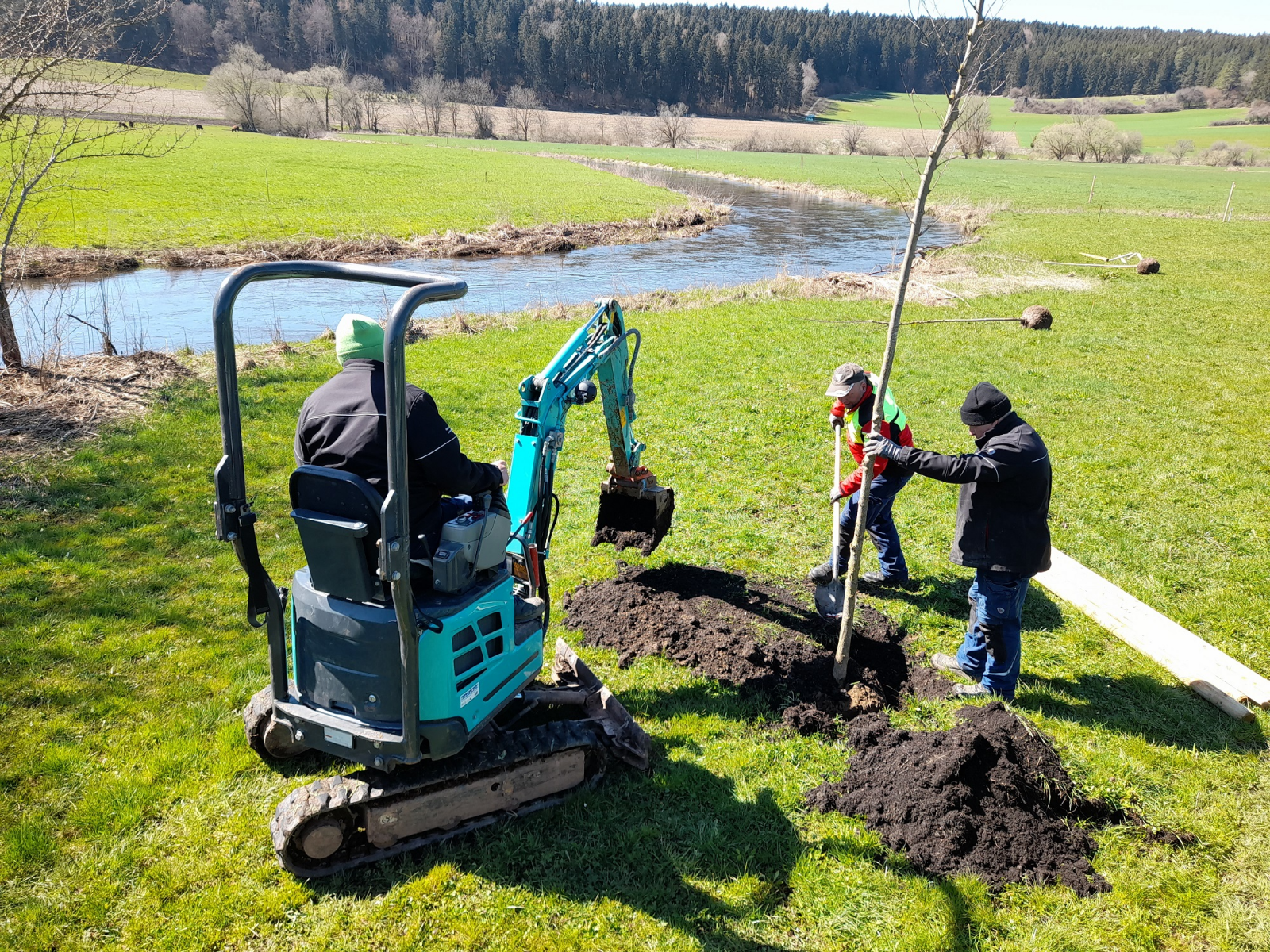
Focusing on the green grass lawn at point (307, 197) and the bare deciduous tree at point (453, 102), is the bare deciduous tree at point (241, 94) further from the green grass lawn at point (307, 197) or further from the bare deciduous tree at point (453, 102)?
the bare deciduous tree at point (453, 102)

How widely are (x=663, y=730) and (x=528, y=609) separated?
1411 mm

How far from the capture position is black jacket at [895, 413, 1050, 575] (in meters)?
5.56

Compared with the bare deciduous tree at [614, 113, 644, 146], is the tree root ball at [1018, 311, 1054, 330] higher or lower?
lower

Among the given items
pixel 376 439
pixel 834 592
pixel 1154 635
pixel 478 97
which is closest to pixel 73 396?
pixel 376 439

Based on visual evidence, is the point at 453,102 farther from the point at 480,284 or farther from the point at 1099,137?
the point at 480,284

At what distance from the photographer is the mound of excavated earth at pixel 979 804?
4.46 meters

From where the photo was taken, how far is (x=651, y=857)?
4.57m

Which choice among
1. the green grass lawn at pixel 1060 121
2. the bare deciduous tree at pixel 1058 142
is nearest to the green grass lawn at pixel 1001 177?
the bare deciduous tree at pixel 1058 142

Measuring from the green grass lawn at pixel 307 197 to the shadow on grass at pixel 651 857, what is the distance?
21699 mm

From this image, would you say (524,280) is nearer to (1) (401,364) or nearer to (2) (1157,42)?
(1) (401,364)

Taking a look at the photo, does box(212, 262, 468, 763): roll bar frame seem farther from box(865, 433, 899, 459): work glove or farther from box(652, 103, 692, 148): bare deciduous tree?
box(652, 103, 692, 148): bare deciduous tree

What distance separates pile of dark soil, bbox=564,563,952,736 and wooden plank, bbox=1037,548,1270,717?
2.02 meters

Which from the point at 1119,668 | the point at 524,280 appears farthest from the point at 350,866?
the point at 524,280

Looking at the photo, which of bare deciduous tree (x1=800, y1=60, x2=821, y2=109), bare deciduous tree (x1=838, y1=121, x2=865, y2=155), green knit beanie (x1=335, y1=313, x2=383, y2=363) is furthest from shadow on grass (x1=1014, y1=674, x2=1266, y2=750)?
bare deciduous tree (x1=800, y1=60, x2=821, y2=109)
